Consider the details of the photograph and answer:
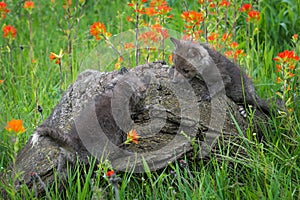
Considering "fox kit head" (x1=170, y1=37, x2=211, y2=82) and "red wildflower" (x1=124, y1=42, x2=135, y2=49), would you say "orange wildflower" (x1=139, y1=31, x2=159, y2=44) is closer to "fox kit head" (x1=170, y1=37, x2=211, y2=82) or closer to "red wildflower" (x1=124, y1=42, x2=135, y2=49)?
"red wildflower" (x1=124, y1=42, x2=135, y2=49)

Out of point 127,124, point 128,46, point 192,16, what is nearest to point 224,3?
point 192,16

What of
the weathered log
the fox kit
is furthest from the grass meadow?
the fox kit

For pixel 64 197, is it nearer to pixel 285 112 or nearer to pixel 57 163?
pixel 57 163

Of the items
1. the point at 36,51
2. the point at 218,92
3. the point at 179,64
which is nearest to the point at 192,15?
the point at 179,64

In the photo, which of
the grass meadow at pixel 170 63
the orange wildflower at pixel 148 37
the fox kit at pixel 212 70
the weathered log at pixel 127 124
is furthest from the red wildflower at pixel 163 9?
the weathered log at pixel 127 124

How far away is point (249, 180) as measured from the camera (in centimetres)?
314

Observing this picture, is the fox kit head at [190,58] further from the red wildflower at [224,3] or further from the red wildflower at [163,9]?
the red wildflower at [224,3]

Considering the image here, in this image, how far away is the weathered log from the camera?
3280 mm

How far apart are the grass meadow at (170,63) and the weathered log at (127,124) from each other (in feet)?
0.44

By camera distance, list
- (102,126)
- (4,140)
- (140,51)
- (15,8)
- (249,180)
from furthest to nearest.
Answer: (15,8) → (140,51) → (4,140) → (102,126) → (249,180)

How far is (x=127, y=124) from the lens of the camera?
135 inches

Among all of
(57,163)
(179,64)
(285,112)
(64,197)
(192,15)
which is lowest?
(64,197)

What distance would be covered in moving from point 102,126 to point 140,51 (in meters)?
1.66

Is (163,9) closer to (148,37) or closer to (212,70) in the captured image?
(148,37)
